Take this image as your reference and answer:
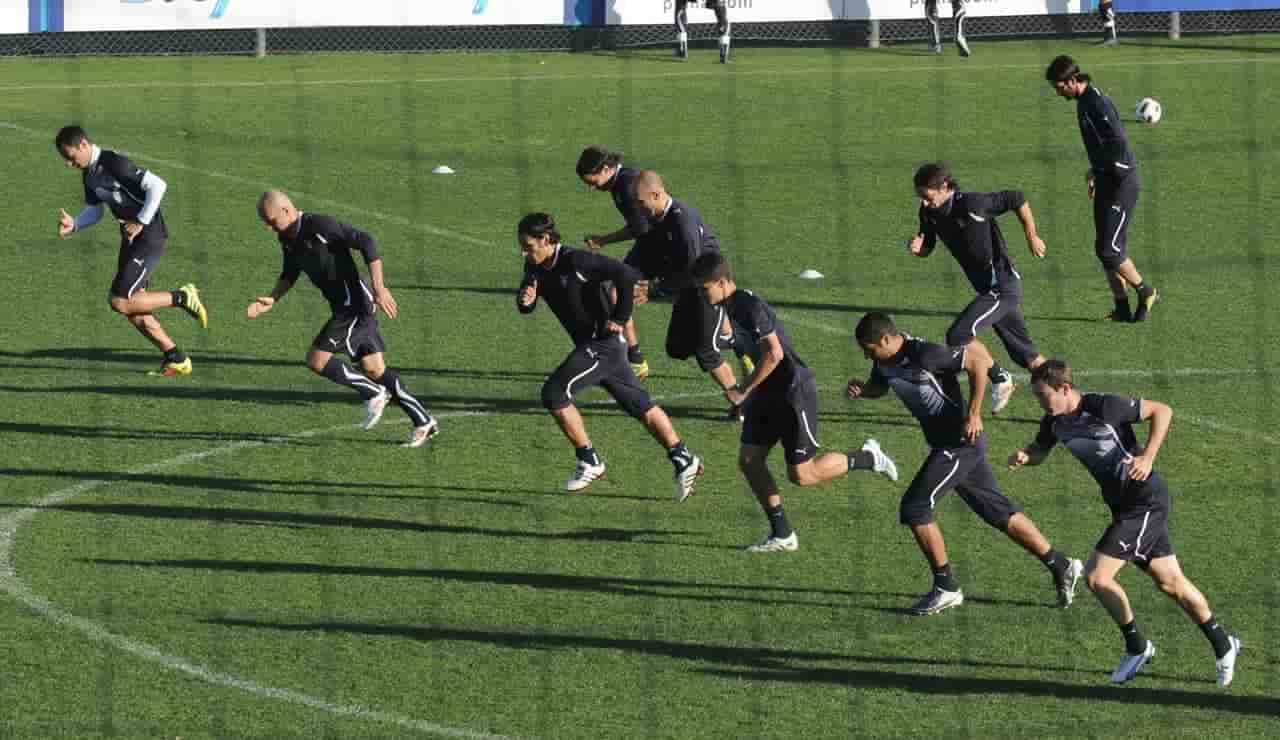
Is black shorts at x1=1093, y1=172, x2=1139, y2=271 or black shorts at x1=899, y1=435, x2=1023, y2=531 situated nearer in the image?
black shorts at x1=899, y1=435, x2=1023, y2=531

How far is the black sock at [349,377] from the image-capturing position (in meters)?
16.2

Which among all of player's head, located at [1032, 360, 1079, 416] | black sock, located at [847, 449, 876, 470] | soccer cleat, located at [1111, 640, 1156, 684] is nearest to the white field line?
black sock, located at [847, 449, 876, 470]

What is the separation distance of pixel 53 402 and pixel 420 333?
3787mm

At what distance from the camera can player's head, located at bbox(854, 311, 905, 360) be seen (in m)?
12.2

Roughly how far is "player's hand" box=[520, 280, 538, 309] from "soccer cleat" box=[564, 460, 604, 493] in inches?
46.0

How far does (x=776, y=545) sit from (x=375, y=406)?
4.08 meters

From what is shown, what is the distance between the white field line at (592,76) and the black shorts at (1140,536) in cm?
2633

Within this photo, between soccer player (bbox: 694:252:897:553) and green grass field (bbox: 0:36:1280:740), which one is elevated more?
soccer player (bbox: 694:252:897:553)

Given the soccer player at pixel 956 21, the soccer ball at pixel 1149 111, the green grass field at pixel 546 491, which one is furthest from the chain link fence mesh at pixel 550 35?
the soccer ball at pixel 1149 111

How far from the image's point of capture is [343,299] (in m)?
16.2

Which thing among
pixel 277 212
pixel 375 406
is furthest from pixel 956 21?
pixel 277 212

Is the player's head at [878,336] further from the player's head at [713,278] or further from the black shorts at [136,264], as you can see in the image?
the black shorts at [136,264]

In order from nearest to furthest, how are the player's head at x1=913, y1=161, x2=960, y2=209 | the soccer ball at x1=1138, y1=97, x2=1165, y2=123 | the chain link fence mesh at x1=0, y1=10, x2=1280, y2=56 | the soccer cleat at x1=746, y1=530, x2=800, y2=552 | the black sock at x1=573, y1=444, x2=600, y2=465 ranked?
the soccer cleat at x1=746, y1=530, x2=800, y2=552, the black sock at x1=573, y1=444, x2=600, y2=465, the player's head at x1=913, y1=161, x2=960, y2=209, the soccer ball at x1=1138, y1=97, x2=1165, y2=123, the chain link fence mesh at x1=0, y1=10, x2=1280, y2=56

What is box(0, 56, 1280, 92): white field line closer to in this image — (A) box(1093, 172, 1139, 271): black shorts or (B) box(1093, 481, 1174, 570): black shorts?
(A) box(1093, 172, 1139, 271): black shorts
